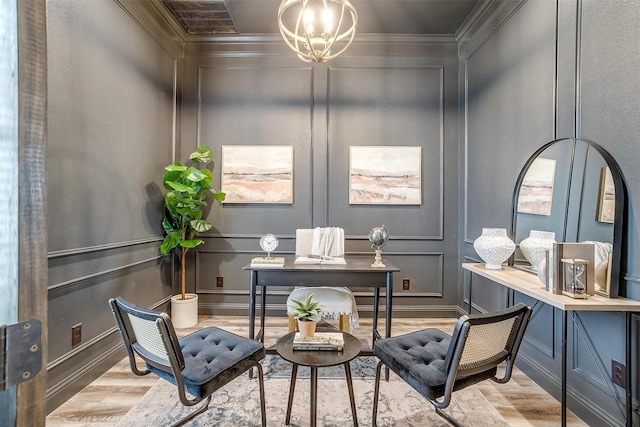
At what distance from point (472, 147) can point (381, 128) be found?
3.23 feet

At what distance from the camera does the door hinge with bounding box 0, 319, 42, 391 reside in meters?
0.53

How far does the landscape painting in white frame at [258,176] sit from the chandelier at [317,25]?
44.3 inches

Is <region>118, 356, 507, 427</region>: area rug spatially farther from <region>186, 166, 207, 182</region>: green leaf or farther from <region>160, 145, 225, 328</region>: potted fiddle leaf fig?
<region>186, 166, 207, 182</region>: green leaf

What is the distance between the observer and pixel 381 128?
364 centimetres

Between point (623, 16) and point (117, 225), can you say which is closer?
point (623, 16)

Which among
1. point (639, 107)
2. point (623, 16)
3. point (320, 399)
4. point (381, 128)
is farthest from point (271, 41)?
point (320, 399)

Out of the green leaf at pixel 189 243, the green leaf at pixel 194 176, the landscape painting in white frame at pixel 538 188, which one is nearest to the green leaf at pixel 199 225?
the green leaf at pixel 189 243

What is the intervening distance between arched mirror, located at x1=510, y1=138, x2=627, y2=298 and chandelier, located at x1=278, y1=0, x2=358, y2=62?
5.16 ft

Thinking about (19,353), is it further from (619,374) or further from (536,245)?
(536,245)

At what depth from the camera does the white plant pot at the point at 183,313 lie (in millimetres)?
3248

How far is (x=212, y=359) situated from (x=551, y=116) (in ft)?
Result: 8.65

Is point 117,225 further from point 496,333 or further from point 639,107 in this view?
point 639,107

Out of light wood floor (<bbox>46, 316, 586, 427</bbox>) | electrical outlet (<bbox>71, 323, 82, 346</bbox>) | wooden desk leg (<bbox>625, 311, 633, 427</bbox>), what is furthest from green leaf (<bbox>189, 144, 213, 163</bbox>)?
wooden desk leg (<bbox>625, 311, 633, 427</bbox>)

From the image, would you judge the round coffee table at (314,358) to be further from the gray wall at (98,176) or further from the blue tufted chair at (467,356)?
the gray wall at (98,176)
